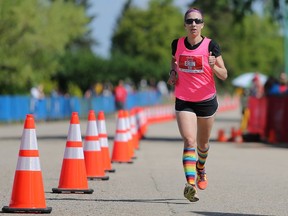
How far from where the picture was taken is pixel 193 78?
1103 centimetres

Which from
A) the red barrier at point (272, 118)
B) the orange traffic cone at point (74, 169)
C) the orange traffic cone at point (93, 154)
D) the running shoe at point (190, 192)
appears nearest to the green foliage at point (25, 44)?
the red barrier at point (272, 118)

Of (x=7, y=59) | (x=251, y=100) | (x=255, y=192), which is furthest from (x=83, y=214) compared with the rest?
(x=7, y=59)

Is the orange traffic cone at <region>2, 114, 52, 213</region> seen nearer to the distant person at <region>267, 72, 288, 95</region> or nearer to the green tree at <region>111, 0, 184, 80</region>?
the distant person at <region>267, 72, 288, 95</region>

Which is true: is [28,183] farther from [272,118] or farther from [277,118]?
[272,118]

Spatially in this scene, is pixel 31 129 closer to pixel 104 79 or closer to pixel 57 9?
pixel 57 9

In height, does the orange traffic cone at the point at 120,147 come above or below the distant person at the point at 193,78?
below

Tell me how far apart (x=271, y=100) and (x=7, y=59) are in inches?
858

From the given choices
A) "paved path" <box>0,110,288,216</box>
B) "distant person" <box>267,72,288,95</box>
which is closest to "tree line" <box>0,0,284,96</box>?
"distant person" <box>267,72,288,95</box>

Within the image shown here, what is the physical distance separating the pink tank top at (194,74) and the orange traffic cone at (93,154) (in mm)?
2700

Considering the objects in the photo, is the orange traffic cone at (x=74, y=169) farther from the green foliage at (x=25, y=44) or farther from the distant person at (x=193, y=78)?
the green foliage at (x=25, y=44)

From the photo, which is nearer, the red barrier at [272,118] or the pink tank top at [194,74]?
the pink tank top at [194,74]

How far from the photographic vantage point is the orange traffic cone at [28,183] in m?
9.59

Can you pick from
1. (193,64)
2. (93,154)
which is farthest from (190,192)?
(93,154)

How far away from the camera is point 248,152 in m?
21.6
